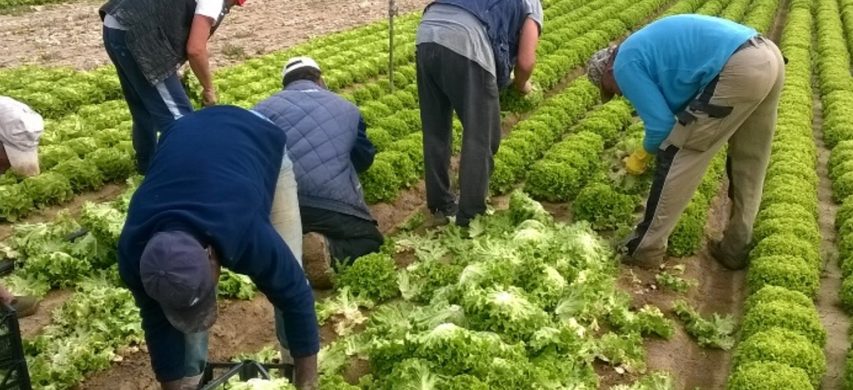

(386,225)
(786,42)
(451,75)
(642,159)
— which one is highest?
(451,75)

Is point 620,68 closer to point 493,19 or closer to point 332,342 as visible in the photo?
point 493,19

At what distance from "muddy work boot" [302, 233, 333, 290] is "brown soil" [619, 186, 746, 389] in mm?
2465

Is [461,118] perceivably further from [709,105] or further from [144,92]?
[144,92]

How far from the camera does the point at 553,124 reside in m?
10.0

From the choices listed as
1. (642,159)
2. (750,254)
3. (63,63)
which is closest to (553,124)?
(642,159)

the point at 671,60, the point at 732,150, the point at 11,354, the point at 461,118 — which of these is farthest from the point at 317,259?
the point at 732,150

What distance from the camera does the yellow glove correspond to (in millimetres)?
7129

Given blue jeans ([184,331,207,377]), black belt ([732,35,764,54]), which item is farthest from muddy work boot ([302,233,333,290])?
black belt ([732,35,764,54])

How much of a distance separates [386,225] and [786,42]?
1238 cm

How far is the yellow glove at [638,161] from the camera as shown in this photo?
713 cm

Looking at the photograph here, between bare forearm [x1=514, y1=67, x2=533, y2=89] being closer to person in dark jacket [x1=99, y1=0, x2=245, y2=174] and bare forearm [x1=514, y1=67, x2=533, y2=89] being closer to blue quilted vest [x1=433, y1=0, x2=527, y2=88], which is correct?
blue quilted vest [x1=433, y1=0, x2=527, y2=88]

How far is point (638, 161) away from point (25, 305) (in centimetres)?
543

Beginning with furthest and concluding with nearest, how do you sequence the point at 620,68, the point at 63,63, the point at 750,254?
the point at 63,63, the point at 750,254, the point at 620,68

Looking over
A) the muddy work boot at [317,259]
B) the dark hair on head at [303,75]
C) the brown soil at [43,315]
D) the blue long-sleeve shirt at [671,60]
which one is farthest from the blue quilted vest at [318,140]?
the blue long-sleeve shirt at [671,60]
